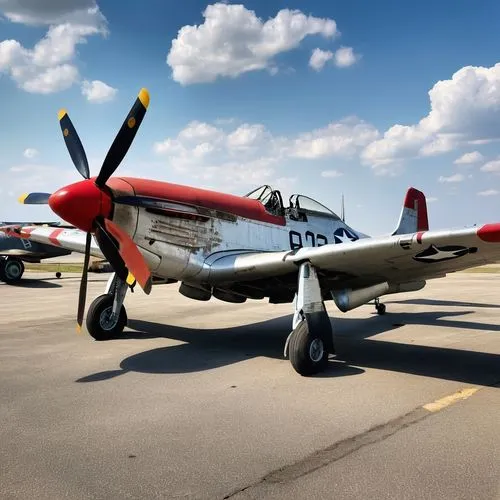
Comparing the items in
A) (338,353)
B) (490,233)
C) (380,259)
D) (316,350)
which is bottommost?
(338,353)

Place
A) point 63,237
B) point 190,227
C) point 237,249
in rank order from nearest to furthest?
point 190,227
point 237,249
point 63,237

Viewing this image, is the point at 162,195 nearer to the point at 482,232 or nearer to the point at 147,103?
the point at 147,103

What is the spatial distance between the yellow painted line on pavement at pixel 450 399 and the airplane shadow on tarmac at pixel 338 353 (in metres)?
0.42

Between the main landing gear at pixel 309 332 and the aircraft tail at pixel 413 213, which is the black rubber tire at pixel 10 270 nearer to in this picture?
the aircraft tail at pixel 413 213

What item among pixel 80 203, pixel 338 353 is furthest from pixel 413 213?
pixel 80 203

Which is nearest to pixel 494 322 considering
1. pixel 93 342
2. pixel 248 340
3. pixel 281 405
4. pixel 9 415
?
pixel 248 340

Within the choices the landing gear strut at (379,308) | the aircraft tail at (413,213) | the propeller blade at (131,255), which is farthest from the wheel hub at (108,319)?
the aircraft tail at (413,213)

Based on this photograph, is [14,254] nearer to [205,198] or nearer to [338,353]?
[205,198]

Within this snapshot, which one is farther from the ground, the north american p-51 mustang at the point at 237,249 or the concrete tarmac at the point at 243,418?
the north american p-51 mustang at the point at 237,249

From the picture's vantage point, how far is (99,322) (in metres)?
7.87

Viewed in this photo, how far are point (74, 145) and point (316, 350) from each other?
4.49 m

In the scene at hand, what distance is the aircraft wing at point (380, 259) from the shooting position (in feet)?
17.4

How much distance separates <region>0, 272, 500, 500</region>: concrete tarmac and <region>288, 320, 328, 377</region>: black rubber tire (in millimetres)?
125

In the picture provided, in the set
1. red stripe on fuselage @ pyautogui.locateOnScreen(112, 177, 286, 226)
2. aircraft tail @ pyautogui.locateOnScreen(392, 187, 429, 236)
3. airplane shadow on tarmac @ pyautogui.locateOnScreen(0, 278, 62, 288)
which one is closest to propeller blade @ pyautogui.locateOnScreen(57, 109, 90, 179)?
red stripe on fuselage @ pyautogui.locateOnScreen(112, 177, 286, 226)
